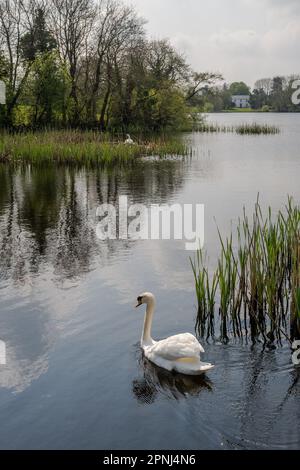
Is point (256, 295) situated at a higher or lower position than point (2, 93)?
lower

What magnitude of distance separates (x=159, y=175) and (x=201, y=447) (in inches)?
849

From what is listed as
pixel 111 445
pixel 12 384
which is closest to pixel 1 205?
pixel 12 384

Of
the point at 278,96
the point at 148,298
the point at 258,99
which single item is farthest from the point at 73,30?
the point at 258,99

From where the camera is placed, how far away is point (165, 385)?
7477mm

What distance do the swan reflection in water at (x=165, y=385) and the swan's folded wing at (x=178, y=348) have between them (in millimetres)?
237

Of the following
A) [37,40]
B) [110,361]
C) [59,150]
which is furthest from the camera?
[37,40]

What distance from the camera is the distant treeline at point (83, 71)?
46.6 m

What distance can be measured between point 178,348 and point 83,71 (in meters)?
49.4

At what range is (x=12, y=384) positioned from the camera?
7.51 m

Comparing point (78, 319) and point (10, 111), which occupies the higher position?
point (10, 111)

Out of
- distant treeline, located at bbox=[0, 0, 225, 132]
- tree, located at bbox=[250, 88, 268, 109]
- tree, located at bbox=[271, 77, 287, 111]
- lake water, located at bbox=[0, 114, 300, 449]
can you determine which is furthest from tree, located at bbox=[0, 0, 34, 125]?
→ tree, located at bbox=[250, 88, 268, 109]

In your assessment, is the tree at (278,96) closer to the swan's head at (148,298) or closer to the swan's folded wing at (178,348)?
the swan's head at (148,298)

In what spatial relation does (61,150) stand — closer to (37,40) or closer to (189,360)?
(189,360)
